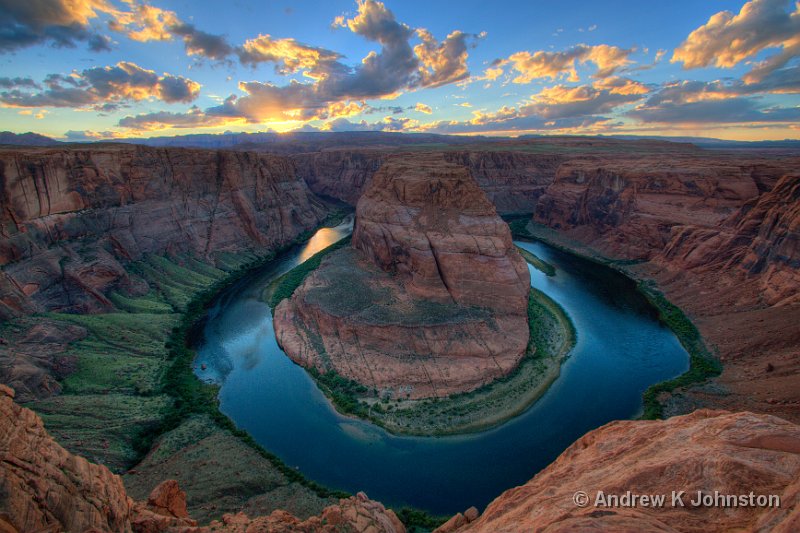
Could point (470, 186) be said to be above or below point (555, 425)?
above

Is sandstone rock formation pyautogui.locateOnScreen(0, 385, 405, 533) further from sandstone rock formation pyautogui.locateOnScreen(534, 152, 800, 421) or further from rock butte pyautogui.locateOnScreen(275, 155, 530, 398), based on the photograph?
sandstone rock formation pyautogui.locateOnScreen(534, 152, 800, 421)

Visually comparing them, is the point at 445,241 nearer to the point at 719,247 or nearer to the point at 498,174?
the point at 719,247

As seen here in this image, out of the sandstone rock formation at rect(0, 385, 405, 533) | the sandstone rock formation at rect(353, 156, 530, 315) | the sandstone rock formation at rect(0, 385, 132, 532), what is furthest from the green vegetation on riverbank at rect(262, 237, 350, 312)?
the sandstone rock formation at rect(0, 385, 132, 532)

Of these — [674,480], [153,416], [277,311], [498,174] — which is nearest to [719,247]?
[674,480]

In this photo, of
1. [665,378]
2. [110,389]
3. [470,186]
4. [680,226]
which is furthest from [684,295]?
[110,389]

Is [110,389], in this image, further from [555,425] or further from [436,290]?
[555,425]

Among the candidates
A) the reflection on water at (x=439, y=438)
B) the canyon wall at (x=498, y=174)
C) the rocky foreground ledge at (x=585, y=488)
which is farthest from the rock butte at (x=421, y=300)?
the canyon wall at (x=498, y=174)

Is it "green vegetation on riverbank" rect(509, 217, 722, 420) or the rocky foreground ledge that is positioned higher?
the rocky foreground ledge
